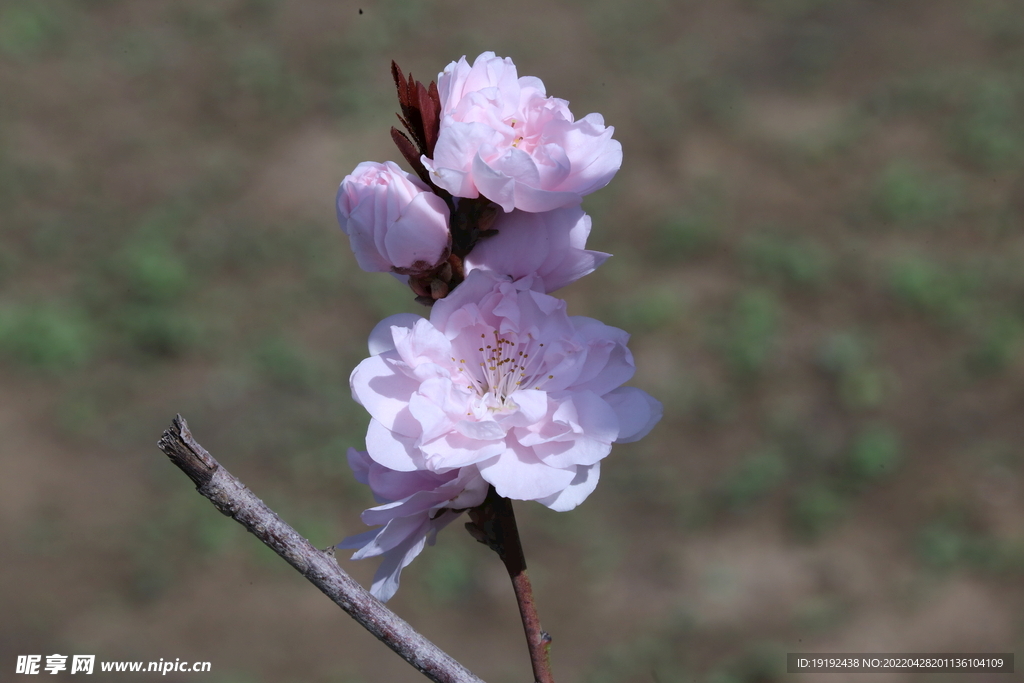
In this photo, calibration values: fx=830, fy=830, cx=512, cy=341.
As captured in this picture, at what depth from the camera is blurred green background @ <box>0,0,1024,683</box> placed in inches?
149

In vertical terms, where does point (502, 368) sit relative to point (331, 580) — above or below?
above

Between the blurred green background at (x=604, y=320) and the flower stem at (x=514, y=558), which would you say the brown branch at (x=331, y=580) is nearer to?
the flower stem at (x=514, y=558)

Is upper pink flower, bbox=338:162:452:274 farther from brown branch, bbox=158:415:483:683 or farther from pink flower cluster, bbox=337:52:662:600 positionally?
brown branch, bbox=158:415:483:683

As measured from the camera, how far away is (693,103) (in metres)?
6.06

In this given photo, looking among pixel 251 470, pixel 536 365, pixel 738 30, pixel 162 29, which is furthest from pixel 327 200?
pixel 536 365

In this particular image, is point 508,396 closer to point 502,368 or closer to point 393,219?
point 502,368

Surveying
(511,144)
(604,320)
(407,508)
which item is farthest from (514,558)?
(604,320)

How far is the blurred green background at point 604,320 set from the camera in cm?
380

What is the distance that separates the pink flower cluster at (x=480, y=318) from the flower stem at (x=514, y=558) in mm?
37

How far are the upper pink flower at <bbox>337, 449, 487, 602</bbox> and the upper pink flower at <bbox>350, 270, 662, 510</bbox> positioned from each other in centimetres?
3

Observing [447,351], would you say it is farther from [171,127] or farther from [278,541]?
[171,127]

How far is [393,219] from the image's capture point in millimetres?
1000

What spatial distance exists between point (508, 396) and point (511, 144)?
0.33 meters

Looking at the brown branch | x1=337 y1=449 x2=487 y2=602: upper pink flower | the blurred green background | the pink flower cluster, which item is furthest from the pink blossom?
the blurred green background
